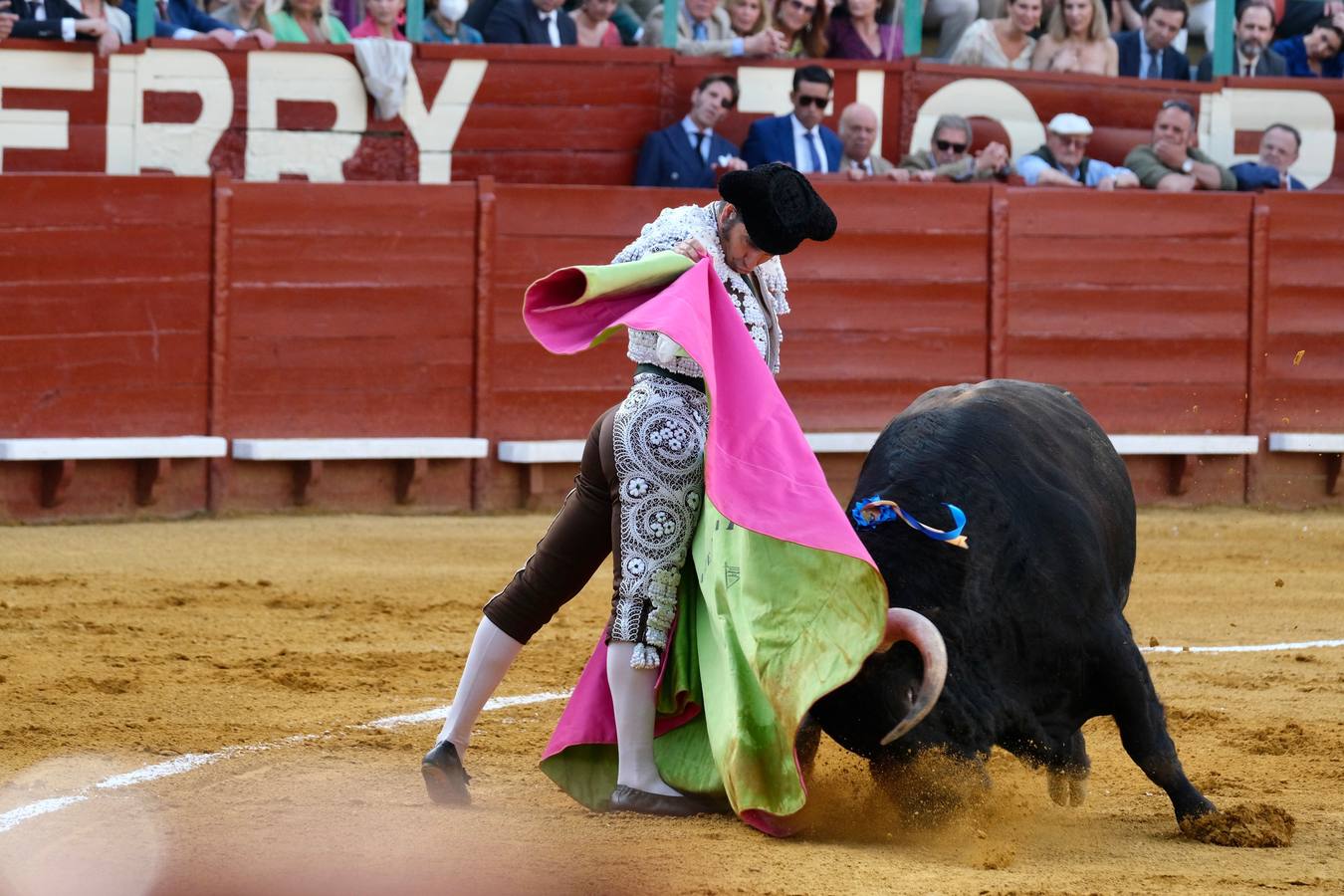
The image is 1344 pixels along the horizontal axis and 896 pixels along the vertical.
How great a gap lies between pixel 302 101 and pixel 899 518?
510cm

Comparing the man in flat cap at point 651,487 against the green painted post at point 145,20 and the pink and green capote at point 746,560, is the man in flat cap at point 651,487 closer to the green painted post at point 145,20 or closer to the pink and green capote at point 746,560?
the pink and green capote at point 746,560

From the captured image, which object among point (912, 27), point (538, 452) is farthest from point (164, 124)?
point (912, 27)

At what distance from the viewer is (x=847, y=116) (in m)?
8.03

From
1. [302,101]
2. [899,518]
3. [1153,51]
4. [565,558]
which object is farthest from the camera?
[1153,51]

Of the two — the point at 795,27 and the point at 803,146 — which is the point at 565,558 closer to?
the point at 803,146

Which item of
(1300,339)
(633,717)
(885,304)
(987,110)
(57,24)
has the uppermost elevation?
(57,24)

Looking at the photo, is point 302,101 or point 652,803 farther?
point 302,101

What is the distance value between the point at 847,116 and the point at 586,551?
5.09 m

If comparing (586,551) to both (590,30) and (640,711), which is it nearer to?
(640,711)

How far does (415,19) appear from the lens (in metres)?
7.81

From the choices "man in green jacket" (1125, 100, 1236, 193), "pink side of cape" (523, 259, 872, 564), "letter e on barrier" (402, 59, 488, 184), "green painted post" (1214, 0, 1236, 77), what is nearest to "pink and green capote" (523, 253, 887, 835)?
"pink side of cape" (523, 259, 872, 564)

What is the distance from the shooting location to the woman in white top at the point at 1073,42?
8.71 metres

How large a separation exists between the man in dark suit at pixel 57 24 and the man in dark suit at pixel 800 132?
2.52 metres

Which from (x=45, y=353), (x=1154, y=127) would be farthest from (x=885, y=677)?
(x=1154, y=127)
